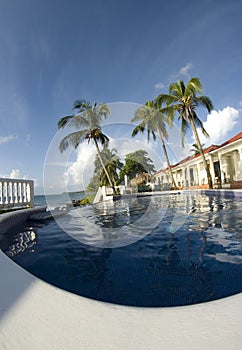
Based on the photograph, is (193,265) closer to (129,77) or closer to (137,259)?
(137,259)

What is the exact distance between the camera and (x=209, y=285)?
1.85 m

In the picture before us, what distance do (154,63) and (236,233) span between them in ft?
44.7

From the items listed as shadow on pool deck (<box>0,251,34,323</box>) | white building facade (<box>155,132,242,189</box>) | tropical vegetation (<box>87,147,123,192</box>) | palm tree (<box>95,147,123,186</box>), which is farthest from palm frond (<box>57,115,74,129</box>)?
shadow on pool deck (<box>0,251,34,323</box>)

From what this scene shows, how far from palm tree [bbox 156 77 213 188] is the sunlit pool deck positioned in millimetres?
16324

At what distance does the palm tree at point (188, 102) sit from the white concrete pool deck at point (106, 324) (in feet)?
53.5

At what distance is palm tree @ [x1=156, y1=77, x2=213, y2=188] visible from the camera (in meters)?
16.4

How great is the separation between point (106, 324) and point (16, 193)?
1017 cm

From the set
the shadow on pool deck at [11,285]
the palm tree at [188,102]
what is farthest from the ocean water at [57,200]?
the palm tree at [188,102]

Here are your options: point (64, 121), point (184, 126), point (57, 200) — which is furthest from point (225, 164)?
point (57, 200)

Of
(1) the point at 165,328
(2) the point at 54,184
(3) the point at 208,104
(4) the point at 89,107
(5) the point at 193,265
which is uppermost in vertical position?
(4) the point at 89,107

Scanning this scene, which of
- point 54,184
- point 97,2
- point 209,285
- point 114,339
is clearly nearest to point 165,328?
point 114,339

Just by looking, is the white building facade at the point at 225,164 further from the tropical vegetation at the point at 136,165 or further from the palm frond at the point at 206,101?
the tropical vegetation at the point at 136,165

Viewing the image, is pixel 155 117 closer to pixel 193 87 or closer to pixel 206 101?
pixel 193 87

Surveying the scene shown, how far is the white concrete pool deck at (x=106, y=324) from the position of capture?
93cm
